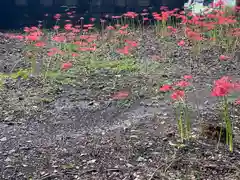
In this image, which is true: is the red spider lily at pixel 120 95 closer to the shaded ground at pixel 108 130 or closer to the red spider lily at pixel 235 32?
the shaded ground at pixel 108 130

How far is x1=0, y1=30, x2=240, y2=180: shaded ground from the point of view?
267cm

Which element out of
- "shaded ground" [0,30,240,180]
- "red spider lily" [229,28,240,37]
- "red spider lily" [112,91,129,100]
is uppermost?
"red spider lily" [229,28,240,37]

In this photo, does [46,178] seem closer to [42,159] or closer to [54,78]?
[42,159]

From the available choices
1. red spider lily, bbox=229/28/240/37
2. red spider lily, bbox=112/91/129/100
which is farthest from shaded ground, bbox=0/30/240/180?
red spider lily, bbox=229/28/240/37

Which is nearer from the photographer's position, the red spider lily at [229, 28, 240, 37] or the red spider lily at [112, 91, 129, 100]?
the red spider lily at [112, 91, 129, 100]

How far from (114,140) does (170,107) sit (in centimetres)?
90

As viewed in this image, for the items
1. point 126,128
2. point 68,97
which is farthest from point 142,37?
point 126,128

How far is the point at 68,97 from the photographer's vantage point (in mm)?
4262

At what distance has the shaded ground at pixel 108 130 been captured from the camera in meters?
2.67

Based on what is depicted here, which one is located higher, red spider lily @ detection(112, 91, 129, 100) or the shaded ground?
red spider lily @ detection(112, 91, 129, 100)

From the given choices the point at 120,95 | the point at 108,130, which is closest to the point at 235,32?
the point at 120,95

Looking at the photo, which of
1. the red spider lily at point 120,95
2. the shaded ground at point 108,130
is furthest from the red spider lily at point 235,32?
the red spider lily at point 120,95

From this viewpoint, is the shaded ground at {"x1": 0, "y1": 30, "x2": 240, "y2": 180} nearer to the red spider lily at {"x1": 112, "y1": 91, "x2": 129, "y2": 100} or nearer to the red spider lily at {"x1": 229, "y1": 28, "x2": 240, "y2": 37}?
the red spider lily at {"x1": 112, "y1": 91, "x2": 129, "y2": 100}

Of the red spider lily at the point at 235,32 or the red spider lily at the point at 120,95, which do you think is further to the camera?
the red spider lily at the point at 235,32
